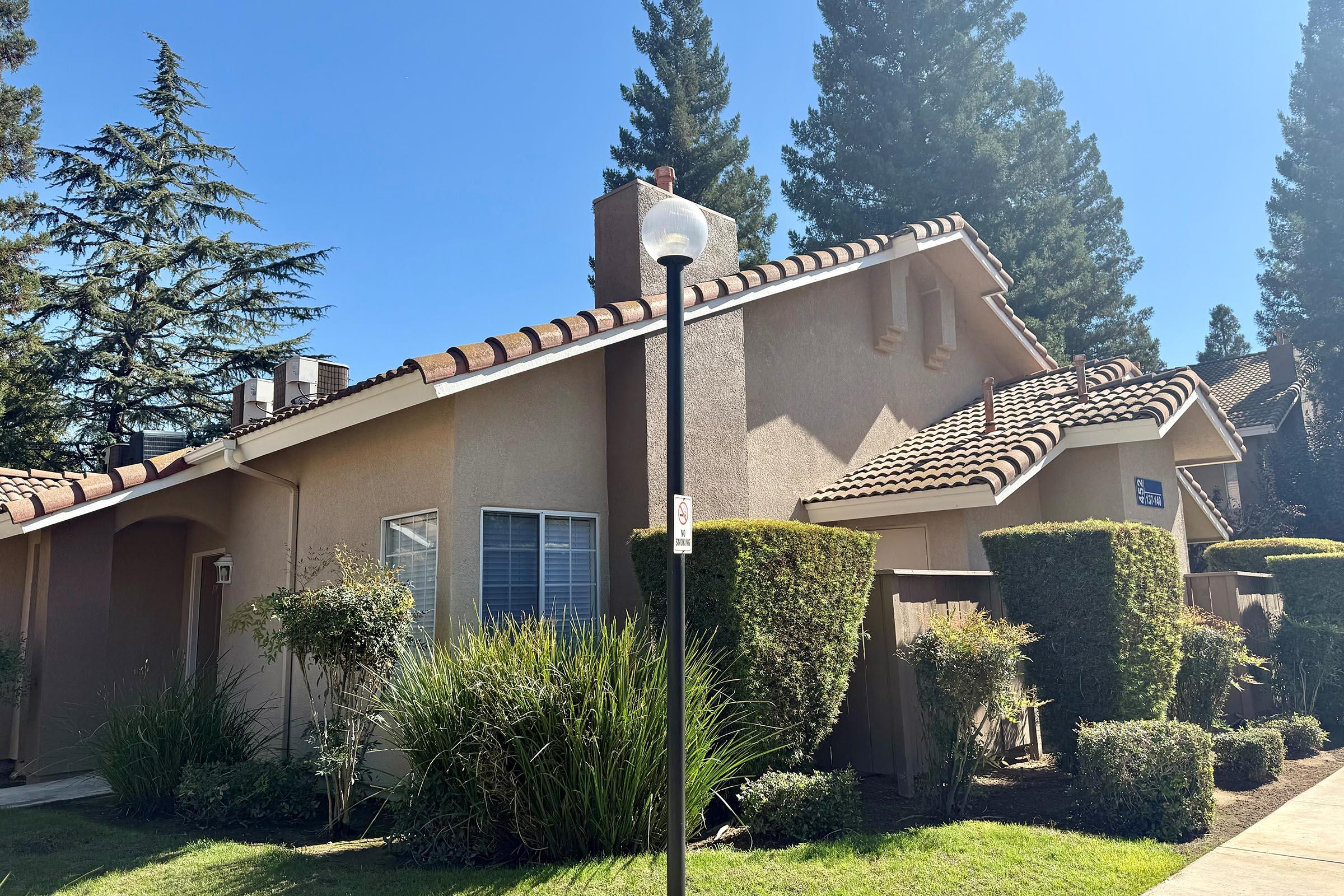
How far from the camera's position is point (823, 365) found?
480 inches

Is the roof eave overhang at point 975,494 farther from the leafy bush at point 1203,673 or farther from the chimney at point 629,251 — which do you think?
the chimney at point 629,251

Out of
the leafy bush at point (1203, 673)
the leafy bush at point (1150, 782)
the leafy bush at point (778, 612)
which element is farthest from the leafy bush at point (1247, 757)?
the leafy bush at point (778, 612)

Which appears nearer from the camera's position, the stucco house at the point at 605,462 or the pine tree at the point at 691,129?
the stucco house at the point at 605,462

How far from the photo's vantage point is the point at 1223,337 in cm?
4725

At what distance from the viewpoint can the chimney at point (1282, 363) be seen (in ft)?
89.5

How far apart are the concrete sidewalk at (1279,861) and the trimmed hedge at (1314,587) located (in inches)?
175

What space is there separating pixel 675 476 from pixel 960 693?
11.5 feet

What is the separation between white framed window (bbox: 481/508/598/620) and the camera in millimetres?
8688

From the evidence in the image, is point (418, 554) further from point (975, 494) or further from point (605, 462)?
point (975, 494)

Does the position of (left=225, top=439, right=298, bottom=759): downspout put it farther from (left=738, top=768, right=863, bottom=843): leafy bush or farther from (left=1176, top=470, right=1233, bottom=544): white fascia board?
(left=1176, top=470, right=1233, bottom=544): white fascia board

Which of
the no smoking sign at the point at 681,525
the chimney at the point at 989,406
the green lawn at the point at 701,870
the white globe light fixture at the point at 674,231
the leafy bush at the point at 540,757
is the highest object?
the chimney at the point at 989,406

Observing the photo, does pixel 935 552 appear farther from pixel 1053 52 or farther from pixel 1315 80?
pixel 1315 80

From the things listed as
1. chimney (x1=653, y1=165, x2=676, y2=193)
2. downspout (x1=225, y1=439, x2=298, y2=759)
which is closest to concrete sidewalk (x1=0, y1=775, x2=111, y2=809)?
downspout (x1=225, y1=439, x2=298, y2=759)

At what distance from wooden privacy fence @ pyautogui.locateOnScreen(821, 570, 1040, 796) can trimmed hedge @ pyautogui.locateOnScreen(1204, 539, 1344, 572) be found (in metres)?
7.58
